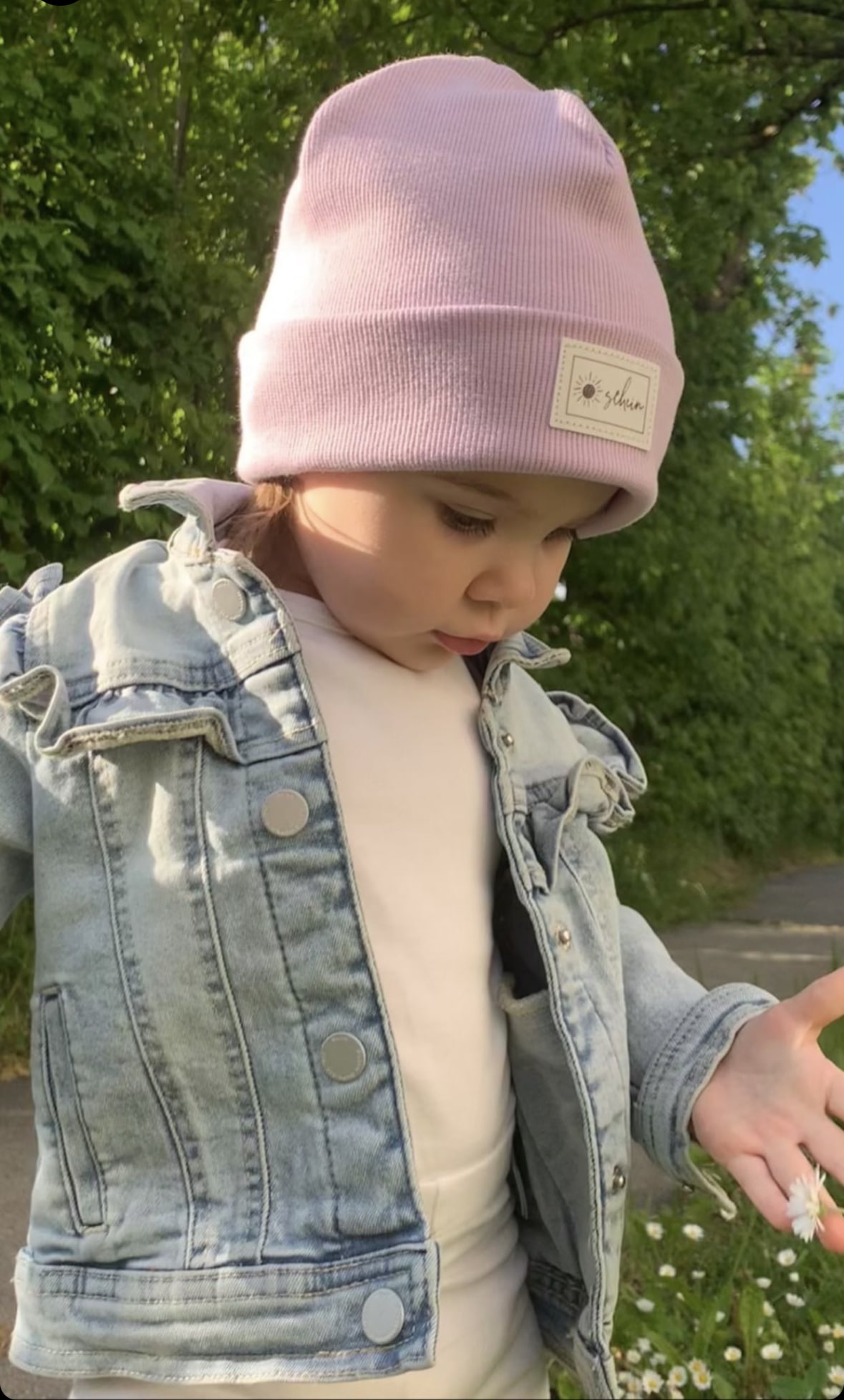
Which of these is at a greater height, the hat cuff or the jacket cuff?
the hat cuff

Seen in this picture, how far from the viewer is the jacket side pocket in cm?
94

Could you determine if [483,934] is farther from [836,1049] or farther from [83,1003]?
[836,1049]

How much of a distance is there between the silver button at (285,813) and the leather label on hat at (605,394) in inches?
13.5

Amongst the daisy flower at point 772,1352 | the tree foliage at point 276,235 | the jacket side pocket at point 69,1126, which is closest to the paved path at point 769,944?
the daisy flower at point 772,1352

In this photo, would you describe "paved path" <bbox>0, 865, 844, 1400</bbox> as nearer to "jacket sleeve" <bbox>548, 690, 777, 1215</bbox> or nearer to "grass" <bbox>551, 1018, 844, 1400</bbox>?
"grass" <bbox>551, 1018, 844, 1400</bbox>

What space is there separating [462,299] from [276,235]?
1719 millimetres

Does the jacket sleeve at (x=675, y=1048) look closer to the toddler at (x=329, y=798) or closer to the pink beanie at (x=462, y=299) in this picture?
the toddler at (x=329, y=798)

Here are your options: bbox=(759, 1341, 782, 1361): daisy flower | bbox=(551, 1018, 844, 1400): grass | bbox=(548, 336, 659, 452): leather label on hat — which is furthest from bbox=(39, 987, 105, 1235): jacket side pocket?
bbox=(759, 1341, 782, 1361): daisy flower

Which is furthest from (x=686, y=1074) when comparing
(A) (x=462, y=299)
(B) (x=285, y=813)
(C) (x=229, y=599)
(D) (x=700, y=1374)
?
(D) (x=700, y=1374)

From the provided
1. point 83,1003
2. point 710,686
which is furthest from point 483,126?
point 710,686

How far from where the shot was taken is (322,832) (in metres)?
0.95

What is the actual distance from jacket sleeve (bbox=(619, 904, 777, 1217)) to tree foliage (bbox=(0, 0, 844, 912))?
44.4 inches

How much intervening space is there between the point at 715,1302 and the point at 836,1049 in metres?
0.52

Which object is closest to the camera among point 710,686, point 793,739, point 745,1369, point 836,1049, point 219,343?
point 836,1049
